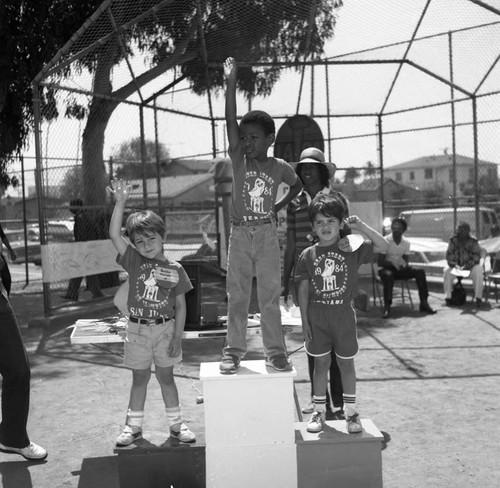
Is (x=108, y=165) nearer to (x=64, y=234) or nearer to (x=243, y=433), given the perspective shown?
(x=64, y=234)

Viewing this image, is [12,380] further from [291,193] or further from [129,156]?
[129,156]

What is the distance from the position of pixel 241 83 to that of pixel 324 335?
8859mm

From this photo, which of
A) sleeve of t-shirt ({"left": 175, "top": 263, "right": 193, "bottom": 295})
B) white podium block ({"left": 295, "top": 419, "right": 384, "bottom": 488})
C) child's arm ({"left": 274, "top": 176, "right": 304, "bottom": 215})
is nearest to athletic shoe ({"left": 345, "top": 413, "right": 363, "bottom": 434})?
white podium block ({"left": 295, "top": 419, "right": 384, "bottom": 488})

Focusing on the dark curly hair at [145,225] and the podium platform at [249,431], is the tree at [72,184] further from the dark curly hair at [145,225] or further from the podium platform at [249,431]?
the podium platform at [249,431]

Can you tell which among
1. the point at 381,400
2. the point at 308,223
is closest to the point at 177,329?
the point at 308,223

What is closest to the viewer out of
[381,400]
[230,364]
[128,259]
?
[230,364]

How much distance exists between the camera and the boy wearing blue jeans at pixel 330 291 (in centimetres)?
401

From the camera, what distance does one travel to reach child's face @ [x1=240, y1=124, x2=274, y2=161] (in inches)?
157

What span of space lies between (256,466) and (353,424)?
0.57m

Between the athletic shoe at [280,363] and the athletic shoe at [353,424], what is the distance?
426 millimetres

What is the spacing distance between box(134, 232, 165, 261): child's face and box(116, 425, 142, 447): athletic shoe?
3.30ft

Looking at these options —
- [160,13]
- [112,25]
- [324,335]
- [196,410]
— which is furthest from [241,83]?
[324,335]

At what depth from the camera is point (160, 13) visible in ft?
33.2

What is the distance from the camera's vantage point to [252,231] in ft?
13.1
